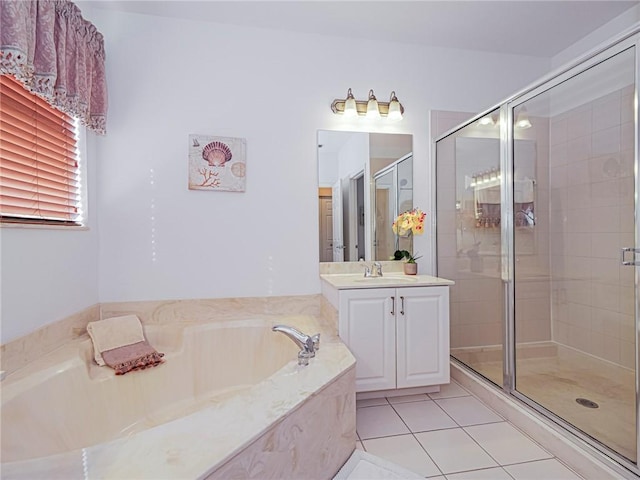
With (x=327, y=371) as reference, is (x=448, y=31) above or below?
above

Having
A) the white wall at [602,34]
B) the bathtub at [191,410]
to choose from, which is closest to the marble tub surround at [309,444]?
the bathtub at [191,410]

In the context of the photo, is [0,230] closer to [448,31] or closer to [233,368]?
[233,368]

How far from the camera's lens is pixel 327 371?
1.51 m

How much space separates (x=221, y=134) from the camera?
2.42m

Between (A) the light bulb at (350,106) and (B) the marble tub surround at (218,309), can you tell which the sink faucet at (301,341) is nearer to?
(B) the marble tub surround at (218,309)

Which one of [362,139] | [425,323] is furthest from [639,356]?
[362,139]

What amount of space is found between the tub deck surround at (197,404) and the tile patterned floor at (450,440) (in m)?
0.33

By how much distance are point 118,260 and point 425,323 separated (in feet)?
6.79

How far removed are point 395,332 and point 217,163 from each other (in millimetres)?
1656

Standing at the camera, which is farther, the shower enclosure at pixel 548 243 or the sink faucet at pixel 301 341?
the shower enclosure at pixel 548 243

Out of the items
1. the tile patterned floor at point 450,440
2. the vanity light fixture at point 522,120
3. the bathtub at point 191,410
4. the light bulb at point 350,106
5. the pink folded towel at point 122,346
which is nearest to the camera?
the bathtub at point 191,410

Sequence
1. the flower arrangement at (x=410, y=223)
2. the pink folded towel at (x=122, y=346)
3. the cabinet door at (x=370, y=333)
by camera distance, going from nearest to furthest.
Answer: the pink folded towel at (x=122, y=346) → the cabinet door at (x=370, y=333) → the flower arrangement at (x=410, y=223)

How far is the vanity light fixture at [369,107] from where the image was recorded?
2533 millimetres

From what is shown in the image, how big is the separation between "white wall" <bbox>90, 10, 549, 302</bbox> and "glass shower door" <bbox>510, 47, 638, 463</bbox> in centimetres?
103
